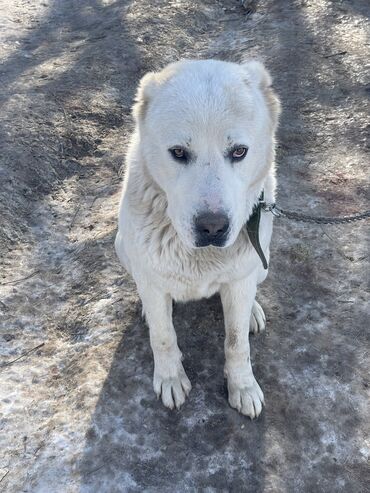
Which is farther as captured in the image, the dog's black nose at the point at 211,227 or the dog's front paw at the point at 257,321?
the dog's front paw at the point at 257,321

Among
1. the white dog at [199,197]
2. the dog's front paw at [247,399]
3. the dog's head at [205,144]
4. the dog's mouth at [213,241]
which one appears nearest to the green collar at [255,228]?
the white dog at [199,197]

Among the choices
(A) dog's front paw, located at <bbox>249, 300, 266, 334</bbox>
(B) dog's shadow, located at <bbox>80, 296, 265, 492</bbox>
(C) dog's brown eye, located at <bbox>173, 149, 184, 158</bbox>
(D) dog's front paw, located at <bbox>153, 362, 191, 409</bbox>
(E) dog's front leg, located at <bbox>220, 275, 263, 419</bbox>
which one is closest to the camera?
(C) dog's brown eye, located at <bbox>173, 149, 184, 158</bbox>

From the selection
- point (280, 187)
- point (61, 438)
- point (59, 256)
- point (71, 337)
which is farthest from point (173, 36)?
point (61, 438)

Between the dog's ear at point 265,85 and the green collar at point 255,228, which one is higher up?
the dog's ear at point 265,85

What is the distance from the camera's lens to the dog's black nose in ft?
7.14

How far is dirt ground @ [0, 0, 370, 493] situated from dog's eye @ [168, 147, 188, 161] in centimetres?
146

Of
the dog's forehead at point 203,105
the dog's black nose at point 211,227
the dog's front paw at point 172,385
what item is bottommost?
the dog's front paw at point 172,385

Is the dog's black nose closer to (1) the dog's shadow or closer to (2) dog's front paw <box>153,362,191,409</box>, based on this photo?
(2) dog's front paw <box>153,362,191,409</box>

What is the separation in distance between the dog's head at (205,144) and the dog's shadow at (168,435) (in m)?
1.15

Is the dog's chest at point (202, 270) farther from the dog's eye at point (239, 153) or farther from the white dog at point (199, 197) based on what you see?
the dog's eye at point (239, 153)

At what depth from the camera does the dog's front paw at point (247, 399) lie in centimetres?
290

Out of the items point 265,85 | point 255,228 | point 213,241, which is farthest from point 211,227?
point 265,85

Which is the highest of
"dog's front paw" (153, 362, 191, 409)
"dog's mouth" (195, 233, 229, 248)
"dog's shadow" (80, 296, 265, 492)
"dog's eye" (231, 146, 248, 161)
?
"dog's eye" (231, 146, 248, 161)

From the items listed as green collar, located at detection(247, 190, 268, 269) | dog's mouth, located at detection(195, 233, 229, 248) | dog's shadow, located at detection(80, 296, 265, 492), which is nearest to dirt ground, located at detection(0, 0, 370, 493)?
dog's shadow, located at detection(80, 296, 265, 492)
